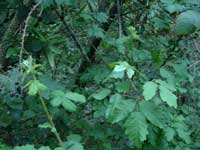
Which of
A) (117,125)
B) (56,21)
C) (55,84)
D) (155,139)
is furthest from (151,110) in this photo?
(56,21)

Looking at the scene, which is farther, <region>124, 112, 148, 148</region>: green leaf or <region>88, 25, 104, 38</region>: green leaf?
<region>88, 25, 104, 38</region>: green leaf

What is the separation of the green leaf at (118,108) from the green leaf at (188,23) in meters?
0.49

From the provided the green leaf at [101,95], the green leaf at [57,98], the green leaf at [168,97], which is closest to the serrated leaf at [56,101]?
the green leaf at [57,98]

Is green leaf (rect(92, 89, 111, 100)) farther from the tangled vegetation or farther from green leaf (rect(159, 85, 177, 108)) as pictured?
green leaf (rect(159, 85, 177, 108))

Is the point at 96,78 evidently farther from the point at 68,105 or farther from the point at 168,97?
the point at 168,97

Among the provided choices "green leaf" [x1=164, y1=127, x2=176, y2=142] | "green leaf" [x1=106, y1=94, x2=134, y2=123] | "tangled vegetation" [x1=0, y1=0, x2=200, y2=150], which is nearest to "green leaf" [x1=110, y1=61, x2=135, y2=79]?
"tangled vegetation" [x1=0, y1=0, x2=200, y2=150]

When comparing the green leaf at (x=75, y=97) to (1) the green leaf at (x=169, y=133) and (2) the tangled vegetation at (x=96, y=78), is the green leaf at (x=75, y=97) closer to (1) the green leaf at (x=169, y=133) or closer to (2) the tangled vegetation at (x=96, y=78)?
(2) the tangled vegetation at (x=96, y=78)

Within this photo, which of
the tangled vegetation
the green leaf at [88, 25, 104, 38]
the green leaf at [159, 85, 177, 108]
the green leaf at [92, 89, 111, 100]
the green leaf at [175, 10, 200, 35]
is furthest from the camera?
the green leaf at [88, 25, 104, 38]

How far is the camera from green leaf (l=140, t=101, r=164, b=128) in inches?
63.1

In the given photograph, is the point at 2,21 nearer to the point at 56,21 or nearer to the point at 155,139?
the point at 56,21

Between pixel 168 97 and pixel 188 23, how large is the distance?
0.41 meters

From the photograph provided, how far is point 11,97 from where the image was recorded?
1.84 metres

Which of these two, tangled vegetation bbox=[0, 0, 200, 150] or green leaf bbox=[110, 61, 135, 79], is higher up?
green leaf bbox=[110, 61, 135, 79]

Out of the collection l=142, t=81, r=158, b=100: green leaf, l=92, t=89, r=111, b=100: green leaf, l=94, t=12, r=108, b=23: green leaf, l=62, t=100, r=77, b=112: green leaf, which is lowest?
l=92, t=89, r=111, b=100: green leaf
